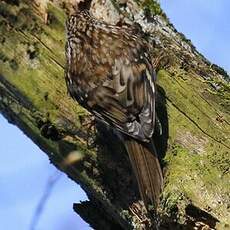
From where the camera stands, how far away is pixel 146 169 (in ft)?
6.19

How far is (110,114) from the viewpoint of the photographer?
2125mm

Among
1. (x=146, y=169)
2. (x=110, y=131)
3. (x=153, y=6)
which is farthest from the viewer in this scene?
(x=153, y=6)

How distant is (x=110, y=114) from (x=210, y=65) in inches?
16.6

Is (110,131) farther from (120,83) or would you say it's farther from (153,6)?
(153,6)

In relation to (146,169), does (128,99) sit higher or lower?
higher

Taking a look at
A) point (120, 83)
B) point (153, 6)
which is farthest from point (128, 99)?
point (153, 6)

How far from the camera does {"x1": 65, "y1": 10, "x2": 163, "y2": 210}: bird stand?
189cm

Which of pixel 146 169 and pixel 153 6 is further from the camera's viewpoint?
pixel 153 6

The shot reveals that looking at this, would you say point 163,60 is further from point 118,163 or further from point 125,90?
point 118,163

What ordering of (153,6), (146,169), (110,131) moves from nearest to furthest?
(146,169)
(110,131)
(153,6)

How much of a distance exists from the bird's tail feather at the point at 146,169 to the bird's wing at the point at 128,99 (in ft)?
0.15

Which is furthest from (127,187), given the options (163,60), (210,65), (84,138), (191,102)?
(210,65)

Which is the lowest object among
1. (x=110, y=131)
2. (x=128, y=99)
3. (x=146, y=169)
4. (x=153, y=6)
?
(x=146, y=169)

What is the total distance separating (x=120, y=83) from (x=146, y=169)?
1.56ft
